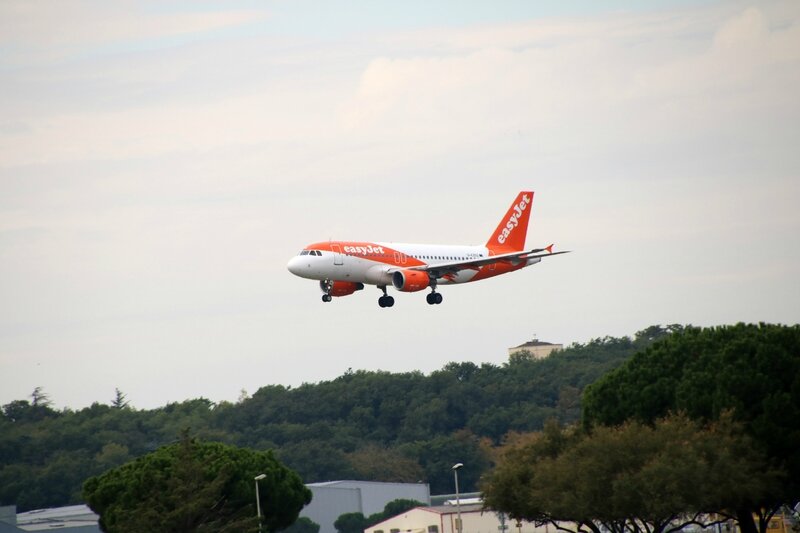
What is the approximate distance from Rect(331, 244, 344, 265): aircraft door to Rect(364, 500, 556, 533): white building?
24197 millimetres

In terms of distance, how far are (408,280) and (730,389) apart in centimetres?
2592

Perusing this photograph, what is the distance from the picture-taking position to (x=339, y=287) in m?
89.8

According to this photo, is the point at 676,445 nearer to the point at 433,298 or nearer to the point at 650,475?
the point at 650,475

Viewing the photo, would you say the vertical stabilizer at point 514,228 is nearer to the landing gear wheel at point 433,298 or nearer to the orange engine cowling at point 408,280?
the landing gear wheel at point 433,298

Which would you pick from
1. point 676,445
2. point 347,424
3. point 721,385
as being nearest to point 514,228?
point 721,385

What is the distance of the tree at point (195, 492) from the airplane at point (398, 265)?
11.7m

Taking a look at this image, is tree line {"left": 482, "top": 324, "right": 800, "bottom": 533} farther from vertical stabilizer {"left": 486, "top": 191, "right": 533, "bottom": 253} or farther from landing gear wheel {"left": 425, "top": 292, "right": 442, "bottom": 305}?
vertical stabilizer {"left": 486, "top": 191, "right": 533, "bottom": 253}

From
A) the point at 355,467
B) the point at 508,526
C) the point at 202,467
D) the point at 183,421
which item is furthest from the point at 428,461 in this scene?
the point at 202,467

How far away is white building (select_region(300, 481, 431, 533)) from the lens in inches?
4545

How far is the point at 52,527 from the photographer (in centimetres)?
10512

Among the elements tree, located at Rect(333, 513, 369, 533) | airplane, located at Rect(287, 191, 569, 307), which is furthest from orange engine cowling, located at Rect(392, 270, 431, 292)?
tree, located at Rect(333, 513, 369, 533)

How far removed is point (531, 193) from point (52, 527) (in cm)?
4348

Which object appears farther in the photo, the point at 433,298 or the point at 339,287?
the point at 433,298

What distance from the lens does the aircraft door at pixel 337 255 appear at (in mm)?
87188
